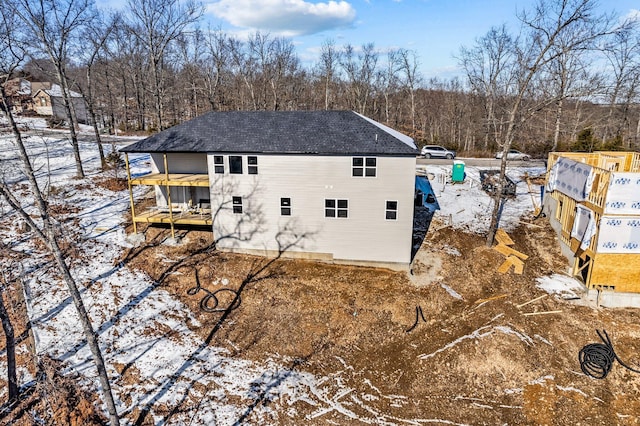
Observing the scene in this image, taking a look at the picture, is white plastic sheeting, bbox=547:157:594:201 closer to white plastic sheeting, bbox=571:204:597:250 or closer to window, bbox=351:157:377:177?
white plastic sheeting, bbox=571:204:597:250

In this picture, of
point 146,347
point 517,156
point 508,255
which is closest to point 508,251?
point 508,255

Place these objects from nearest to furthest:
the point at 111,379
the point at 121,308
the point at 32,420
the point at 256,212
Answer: the point at 32,420
the point at 111,379
the point at 121,308
the point at 256,212

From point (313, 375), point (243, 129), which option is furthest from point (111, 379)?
point (243, 129)

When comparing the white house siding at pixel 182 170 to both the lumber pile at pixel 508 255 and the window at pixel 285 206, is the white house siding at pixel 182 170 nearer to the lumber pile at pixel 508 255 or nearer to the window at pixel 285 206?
the window at pixel 285 206

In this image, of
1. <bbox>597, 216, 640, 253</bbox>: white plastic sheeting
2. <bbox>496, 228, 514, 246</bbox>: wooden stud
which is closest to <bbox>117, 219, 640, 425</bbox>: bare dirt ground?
<bbox>496, 228, 514, 246</bbox>: wooden stud

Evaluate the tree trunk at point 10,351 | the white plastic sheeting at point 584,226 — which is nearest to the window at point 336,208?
the white plastic sheeting at point 584,226

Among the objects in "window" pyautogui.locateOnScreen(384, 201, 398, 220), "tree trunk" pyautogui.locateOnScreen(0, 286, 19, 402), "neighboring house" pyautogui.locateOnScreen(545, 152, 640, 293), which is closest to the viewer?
"tree trunk" pyautogui.locateOnScreen(0, 286, 19, 402)

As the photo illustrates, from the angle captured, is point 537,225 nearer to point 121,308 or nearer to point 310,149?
point 310,149
